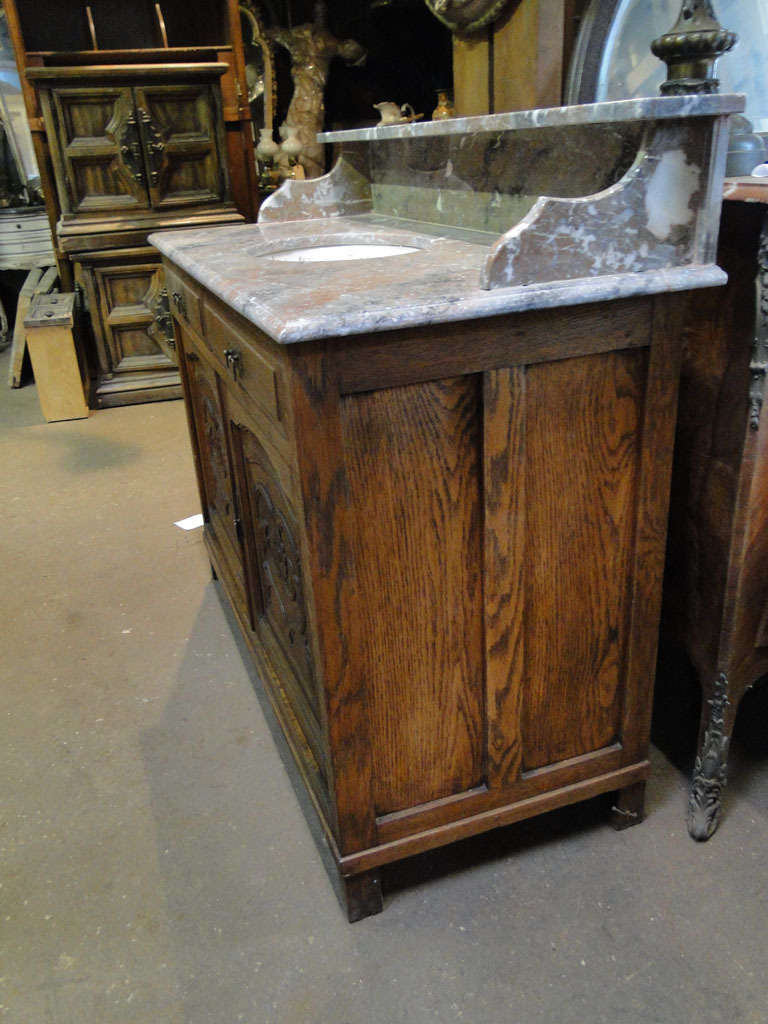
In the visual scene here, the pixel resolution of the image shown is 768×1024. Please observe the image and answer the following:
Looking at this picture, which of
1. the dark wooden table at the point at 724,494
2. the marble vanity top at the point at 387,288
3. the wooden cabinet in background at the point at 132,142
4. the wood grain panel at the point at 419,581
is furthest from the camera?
the wooden cabinet in background at the point at 132,142

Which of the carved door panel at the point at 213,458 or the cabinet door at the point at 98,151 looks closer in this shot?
the carved door panel at the point at 213,458

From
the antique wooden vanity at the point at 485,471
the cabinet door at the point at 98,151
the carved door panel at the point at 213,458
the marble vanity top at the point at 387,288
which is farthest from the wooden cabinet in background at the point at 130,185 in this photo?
the antique wooden vanity at the point at 485,471

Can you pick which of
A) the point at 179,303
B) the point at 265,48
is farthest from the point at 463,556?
the point at 265,48

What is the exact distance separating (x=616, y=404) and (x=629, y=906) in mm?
844

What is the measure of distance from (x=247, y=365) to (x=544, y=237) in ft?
1.68

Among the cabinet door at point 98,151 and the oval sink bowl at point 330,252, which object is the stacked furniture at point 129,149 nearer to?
the cabinet door at point 98,151

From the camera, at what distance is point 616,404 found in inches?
48.6

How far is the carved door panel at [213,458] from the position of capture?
1.89 metres

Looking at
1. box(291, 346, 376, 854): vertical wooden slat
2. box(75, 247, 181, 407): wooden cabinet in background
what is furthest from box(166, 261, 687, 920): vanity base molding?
box(75, 247, 181, 407): wooden cabinet in background

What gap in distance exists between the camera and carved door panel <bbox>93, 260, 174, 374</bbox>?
4113mm

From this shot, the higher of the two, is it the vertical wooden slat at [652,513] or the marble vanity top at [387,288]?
the marble vanity top at [387,288]

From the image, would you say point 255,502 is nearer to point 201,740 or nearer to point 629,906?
point 201,740

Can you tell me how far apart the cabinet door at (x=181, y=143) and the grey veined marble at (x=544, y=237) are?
274 cm

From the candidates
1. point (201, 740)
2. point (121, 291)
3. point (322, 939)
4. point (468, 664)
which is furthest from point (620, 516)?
point (121, 291)
